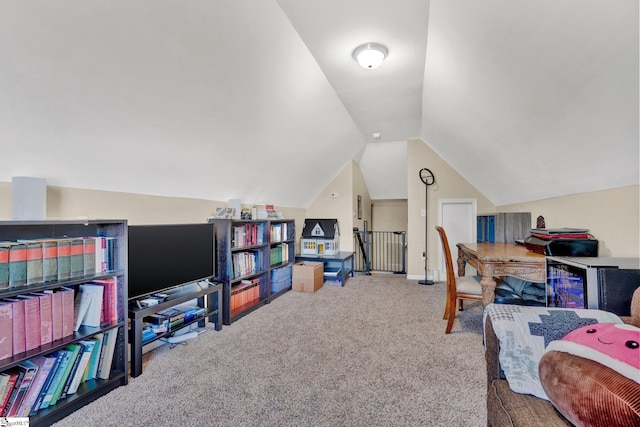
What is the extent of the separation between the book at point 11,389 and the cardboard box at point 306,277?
3158mm

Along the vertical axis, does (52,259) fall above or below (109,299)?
above

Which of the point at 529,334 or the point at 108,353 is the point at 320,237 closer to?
the point at 108,353

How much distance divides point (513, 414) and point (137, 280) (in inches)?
→ 98.6

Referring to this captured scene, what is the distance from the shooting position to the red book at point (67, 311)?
1.76m

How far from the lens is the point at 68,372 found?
1741 millimetres

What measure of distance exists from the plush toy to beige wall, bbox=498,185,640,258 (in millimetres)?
1357

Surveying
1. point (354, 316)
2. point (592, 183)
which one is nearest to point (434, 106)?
point (592, 183)

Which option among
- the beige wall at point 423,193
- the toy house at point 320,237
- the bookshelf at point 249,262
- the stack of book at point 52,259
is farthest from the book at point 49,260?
the beige wall at point 423,193

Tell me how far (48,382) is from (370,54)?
311 centimetres

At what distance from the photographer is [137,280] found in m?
2.30

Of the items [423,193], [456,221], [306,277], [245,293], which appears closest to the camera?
[245,293]

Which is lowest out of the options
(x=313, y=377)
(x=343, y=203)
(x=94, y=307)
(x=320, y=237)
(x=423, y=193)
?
(x=313, y=377)

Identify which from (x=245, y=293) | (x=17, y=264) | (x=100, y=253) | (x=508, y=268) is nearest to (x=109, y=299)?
(x=100, y=253)

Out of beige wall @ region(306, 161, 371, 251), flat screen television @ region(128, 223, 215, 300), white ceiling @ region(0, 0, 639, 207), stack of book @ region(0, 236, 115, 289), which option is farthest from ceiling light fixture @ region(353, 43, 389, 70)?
beige wall @ region(306, 161, 371, 251)
